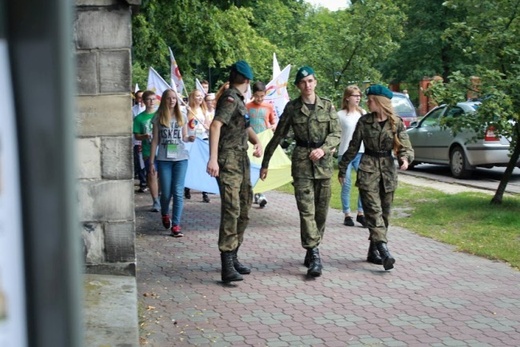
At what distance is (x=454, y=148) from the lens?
1781cm

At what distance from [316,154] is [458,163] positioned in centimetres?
1022

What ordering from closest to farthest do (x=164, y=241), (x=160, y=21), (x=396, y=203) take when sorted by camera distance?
1. (x=164, y=241)
2. (x=396, y=203)
3. (x=160, y=21)

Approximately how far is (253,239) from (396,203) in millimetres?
4041

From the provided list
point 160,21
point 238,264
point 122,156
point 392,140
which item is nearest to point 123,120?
point 122,156

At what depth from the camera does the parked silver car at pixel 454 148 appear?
16625mm

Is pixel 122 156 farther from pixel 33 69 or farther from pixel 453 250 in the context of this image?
pixel 33 69

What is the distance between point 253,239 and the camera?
1022 cm

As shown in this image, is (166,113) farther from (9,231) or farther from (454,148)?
(9,231)

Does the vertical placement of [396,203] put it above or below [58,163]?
below

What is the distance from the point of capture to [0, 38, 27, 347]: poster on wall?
1157mm

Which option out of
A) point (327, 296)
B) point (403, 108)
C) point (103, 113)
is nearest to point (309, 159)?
point (327, 296)

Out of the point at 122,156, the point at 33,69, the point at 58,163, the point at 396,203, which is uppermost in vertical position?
the point at 33,69

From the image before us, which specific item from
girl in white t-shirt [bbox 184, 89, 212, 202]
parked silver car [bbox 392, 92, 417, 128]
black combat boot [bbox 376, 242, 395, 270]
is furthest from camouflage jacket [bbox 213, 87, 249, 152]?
parked silver car [bbox 392, 92, 417, 128]

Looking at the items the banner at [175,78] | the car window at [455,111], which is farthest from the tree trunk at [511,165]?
the banner at [175,78]
